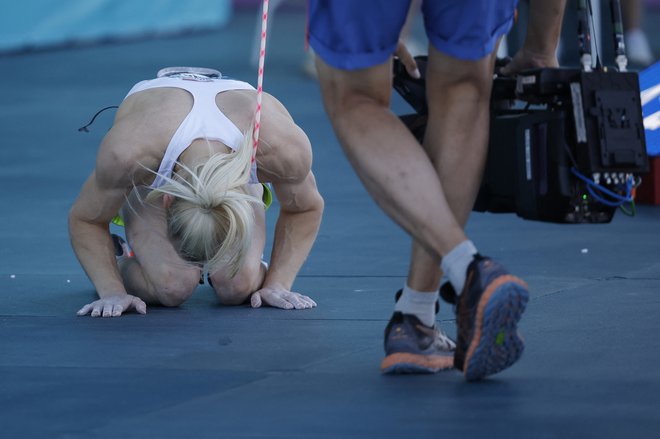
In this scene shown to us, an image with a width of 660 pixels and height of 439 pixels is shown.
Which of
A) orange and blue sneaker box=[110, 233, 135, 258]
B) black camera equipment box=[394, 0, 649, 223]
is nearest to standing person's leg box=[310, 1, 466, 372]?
black camera equipment box=[394, 0, 649, 223]

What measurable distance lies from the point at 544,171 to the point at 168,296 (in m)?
1.45

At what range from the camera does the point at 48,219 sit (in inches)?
229

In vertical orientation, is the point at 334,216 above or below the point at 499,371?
below

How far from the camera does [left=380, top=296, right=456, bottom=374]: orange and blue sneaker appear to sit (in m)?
2.90

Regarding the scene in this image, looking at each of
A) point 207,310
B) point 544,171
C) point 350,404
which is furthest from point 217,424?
point 207,310

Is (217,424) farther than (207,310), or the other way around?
(207,310)

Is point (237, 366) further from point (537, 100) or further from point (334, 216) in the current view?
point (334, 216)

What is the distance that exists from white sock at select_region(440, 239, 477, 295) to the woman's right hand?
1.42 meters

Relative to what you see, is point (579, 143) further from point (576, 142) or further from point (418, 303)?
point (418, 303)

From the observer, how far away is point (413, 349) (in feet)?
9.59

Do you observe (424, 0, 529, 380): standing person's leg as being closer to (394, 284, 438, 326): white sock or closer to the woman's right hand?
(394, 284, 438, 326): white sock

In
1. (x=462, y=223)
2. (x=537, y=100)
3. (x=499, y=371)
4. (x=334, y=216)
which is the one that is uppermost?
(x=537, y=100)

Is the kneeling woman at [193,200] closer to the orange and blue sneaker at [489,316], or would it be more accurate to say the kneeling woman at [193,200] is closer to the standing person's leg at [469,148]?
the standing person's leg at [469,148]

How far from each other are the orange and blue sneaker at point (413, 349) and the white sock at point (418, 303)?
0.03ft
